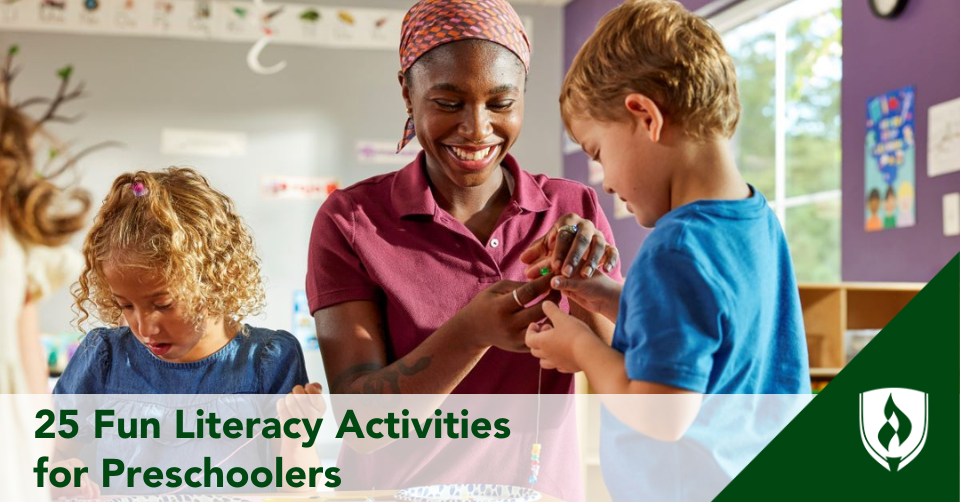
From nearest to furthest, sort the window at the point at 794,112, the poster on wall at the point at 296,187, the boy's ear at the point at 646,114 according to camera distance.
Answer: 1. the boy's ear at the point at 646,114
2. the window at the point at 794,112
3. the poster on wall at the point at 296,187

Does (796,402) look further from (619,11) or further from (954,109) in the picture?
(954,109)

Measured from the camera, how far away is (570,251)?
115 cm

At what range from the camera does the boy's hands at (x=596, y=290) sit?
117cm

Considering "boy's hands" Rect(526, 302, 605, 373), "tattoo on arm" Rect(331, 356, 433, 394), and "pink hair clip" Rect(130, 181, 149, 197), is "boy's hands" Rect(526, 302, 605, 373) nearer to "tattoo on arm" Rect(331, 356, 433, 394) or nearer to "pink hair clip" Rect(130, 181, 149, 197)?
"tattoo on arm" Rect(331, 356, 433, 394)

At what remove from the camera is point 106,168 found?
5.60 m

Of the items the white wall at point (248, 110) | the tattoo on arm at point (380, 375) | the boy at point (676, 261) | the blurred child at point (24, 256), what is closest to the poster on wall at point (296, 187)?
the white wall at point (248, 110)

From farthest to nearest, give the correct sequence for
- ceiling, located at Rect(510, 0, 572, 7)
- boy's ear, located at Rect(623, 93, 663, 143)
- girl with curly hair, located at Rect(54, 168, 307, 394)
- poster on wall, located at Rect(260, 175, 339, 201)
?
ceiling, located at Rect(510, 0, 572, 7) → poster on wall, located at Rect(260, 175, 339, 201) → girl with curly hair, located at Rect(54, 168, 307, 394) → boy's ear, located at Rect(623, 93, 663, 143)

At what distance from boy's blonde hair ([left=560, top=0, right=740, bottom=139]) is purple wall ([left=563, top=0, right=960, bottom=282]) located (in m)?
2.36

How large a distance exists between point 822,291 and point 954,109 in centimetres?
72

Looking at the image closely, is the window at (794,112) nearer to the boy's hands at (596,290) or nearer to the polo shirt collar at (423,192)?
the polo shirt collar at (423,192)

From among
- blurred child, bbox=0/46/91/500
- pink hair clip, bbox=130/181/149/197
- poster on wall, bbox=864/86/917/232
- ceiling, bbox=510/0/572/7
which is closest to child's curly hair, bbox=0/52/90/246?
blurred child, bbox=0/46/91/500

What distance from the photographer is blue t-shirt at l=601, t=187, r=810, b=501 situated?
0.90m

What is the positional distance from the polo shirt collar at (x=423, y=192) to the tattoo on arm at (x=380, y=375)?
0.74 ft

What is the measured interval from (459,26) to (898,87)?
8.58 ft
